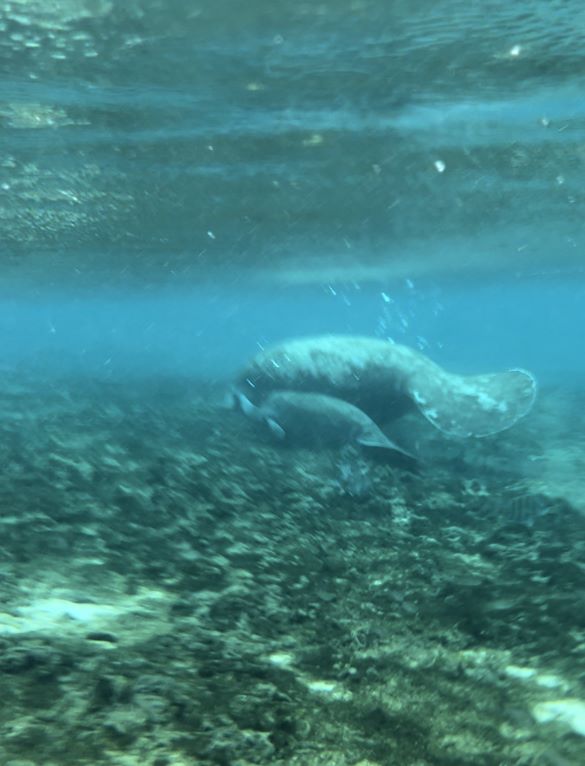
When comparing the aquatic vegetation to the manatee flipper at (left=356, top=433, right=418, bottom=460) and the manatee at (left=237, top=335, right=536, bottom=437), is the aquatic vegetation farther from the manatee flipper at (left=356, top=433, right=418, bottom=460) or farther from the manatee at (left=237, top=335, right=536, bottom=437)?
the manatee at (left=237, top=335, right=536, bottom=437)

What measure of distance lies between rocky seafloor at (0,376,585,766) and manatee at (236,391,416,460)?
2.12ft

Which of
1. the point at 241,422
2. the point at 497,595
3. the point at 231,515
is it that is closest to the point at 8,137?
the point at 241,422

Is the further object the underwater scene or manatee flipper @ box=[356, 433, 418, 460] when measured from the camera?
manatee flipper @ box=[356, 433, 418, 460]

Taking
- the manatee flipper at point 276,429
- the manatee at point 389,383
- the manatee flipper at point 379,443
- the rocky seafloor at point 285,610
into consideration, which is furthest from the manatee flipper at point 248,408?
the manatee flipper at point 379,443

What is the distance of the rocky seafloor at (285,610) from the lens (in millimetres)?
2664

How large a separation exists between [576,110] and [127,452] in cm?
1082

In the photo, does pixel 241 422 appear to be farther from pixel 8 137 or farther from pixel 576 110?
pixel 576 110

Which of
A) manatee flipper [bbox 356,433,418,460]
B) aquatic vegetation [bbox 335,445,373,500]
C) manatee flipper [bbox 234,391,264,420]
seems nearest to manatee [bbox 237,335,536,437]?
manatee flipper [bbox 234,391,264,420]

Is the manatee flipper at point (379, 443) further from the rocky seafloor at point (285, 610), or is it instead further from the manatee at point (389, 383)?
the manatee at point (389, 383)

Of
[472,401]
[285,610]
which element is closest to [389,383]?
[472,401]

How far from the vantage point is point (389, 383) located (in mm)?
11312

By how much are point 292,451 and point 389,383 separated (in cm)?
232

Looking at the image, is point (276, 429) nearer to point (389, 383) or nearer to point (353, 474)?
point (389, 383)

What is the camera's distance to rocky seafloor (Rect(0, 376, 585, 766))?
266 centimetres
